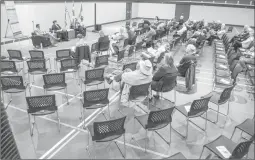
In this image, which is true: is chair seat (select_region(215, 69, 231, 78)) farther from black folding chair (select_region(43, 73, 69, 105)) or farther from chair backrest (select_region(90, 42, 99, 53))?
black folding chair (select_region(43, 73, 69, 105))

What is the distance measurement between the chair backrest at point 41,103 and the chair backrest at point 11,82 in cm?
114

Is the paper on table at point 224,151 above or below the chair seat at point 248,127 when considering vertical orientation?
below

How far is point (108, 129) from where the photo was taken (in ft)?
12.2

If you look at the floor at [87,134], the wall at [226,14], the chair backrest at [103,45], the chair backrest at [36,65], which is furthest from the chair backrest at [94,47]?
the wall at [226,14]

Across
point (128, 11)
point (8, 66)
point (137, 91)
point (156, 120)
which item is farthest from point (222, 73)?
point (128, 11)

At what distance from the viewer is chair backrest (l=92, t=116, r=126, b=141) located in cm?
360

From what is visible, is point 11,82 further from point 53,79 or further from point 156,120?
point 156,120

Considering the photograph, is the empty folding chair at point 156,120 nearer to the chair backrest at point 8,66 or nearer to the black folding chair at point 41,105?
the black folding chair at point 41,105

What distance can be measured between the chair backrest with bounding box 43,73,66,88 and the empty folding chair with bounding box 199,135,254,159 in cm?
383

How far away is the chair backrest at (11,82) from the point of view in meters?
5.13

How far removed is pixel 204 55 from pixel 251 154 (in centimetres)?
834

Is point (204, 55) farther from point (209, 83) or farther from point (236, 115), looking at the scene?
point (236, 115)

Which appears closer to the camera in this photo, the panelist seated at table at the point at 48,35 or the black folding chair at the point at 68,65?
the black folding chair at the point at 68,65

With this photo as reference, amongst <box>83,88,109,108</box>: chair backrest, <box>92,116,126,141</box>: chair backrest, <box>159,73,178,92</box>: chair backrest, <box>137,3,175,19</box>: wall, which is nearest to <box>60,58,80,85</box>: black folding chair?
<box>83,88,109,108</box>: chair backrest
